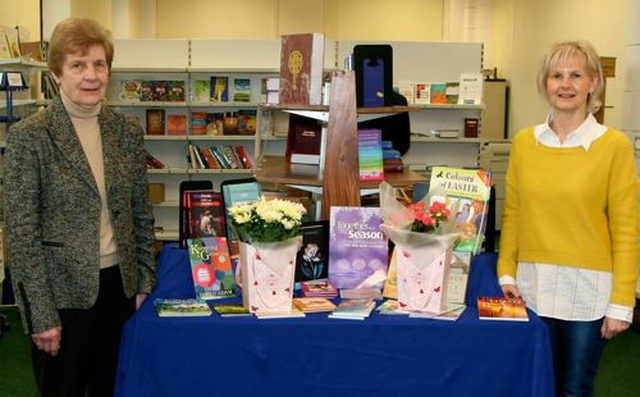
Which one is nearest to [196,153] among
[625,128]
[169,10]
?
[625,128]

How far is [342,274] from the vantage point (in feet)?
7.43

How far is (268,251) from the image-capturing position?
1991 millimetres

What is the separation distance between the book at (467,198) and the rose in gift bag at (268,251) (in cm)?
50

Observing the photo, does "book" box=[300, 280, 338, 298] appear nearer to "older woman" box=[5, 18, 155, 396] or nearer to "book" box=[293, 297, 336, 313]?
"book" box=[293, 297, 336, 313]

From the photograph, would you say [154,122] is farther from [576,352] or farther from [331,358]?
[576,352]

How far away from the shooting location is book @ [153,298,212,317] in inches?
78.7

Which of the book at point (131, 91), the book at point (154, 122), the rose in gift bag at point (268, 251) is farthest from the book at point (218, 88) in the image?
the rose in gift bag at point (268, 251)

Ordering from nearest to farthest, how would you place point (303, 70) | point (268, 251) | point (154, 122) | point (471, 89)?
→ point (268, 251), point (303, 70), point (471, 89), point (154, 122)

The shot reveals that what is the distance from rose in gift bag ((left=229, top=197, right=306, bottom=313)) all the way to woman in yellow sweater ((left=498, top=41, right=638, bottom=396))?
715 millimetres

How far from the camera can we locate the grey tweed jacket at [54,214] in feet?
6.02

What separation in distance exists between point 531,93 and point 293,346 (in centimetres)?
756

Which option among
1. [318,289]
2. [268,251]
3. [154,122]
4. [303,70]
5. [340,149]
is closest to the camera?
[268,251]

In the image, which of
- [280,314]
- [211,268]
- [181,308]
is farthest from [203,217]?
[280,314]

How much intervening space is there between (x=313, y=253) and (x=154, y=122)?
16.8 feet
